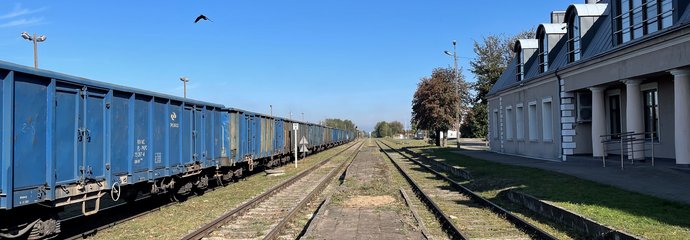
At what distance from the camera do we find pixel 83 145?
29.1 ft

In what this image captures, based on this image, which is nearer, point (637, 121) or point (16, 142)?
point (16, 142)

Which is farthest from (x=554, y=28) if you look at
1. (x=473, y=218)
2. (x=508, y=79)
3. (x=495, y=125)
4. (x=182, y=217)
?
(x=182, y=217)

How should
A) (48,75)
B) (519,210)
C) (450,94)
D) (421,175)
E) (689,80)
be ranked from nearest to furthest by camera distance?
1. (48,75)
2. (519,210)
3. (689,80)
4. (421,175)
5. (450,94)

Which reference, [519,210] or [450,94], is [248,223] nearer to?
[519,210]

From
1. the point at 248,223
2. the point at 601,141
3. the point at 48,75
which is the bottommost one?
the point at 248,223

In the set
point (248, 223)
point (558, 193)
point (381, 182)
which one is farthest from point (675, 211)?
point (381, 182)

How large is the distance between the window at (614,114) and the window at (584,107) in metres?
0.86

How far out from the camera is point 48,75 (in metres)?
8.00

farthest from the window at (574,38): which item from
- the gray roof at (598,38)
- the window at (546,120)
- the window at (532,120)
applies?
the window at (532,120)

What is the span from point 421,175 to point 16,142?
57.1 ft

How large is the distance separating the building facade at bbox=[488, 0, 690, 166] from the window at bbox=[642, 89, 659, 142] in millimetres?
37

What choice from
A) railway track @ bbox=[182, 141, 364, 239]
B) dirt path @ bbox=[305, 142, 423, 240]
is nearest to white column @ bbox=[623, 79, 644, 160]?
dirt path @ bbox=[305, 142, 423, 240]

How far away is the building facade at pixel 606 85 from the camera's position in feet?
49.2

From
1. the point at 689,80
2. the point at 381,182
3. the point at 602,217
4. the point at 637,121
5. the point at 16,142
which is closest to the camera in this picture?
the point at 16,142
